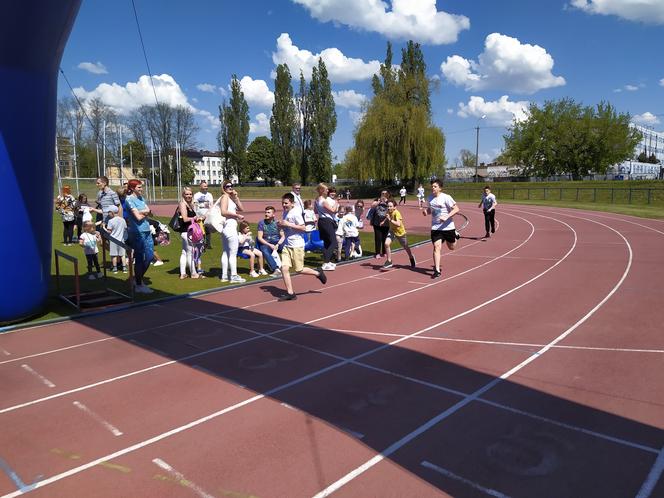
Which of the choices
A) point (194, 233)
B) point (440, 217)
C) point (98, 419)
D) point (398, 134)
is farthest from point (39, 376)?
point (398, 134)

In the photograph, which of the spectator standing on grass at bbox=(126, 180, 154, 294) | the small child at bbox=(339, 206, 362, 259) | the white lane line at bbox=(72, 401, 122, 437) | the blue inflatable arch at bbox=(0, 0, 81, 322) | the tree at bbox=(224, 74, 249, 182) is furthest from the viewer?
the tree at bbox=(224, 74, 249, 182)

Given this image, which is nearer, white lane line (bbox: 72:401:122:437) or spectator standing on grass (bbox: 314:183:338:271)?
white lane line (bbox: 72:401:122:437)

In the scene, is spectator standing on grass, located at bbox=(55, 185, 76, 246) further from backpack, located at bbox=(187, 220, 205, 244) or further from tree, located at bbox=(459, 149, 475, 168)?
tree, located at bbox=(459, 149, 475, 168)

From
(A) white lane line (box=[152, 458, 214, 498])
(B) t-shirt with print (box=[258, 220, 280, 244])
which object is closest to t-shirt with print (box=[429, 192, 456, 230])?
(B) t-shirt with print (box=[258, 220, 280, 244])

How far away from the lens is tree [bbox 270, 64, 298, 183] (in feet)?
213

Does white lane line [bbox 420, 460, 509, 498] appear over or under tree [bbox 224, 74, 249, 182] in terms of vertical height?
under

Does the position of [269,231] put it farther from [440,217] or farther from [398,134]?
[398,134]

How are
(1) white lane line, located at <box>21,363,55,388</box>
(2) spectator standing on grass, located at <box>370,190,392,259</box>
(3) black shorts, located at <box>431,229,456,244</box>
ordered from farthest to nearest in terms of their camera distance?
(2) spectator standing on grass, located at <box>370,190,392,259</box> < (3) black shorts, located at <box>431,229,456,244</box> < (1) white lane line, located at <box>21,363,55,388</box>

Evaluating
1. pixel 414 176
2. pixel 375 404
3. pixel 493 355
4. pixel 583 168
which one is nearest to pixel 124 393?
pixel 375 404

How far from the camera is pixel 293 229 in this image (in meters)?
8.04

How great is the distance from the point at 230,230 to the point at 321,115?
2258 inches

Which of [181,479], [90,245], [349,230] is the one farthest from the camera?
[349,230]

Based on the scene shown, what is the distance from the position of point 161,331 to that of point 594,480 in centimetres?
530

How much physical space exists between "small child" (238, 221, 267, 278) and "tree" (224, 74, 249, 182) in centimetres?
6220
